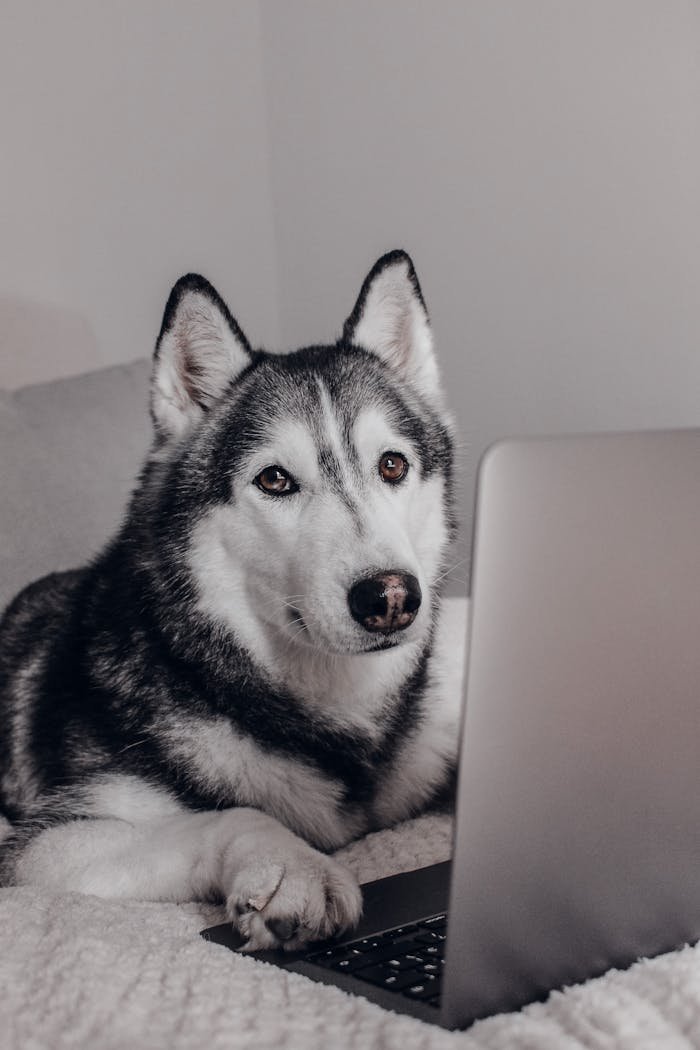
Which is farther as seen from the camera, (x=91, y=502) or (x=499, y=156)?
(x=499, y=156)

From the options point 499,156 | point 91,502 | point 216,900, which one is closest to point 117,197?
point 499,156

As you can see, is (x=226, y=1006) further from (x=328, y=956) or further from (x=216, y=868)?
(x=216, y=868)

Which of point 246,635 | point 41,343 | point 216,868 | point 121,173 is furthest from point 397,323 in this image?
point 121,173

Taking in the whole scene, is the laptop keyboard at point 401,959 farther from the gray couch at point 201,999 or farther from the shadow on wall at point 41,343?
the shadow on wall at point 41,343

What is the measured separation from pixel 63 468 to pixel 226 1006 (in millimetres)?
1234

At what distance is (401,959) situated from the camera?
924 mm

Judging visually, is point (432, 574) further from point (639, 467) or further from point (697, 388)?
point (697, 388)

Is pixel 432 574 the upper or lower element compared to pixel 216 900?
upper

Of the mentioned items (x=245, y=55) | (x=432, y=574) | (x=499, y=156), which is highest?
(x=245, y=55)

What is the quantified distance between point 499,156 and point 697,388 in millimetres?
890

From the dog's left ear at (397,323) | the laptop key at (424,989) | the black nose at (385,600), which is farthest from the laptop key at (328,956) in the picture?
the dog's left ear at (397,323)

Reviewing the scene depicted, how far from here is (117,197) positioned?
10.3 ft

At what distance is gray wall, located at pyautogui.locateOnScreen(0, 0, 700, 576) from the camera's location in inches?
106

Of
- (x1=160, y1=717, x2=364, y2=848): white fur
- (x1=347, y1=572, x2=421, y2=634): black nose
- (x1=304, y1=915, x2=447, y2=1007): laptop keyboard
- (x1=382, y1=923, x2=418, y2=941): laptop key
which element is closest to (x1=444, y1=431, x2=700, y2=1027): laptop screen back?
(x1=304, y1=915, x2=447, y2=1007): laptop keyboard
